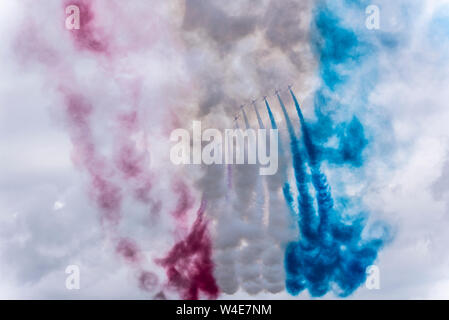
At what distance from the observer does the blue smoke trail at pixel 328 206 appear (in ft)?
209

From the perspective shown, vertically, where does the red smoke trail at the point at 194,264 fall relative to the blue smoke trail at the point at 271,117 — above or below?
below

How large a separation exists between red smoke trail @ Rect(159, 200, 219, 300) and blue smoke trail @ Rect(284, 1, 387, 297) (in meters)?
9.86

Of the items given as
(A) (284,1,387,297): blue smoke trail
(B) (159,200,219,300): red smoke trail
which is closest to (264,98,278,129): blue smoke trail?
(A) (284,1,387,297): blue smoke trail

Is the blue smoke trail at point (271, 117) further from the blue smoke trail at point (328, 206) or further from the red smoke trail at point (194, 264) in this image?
the red smoke trail at point (194, 264)

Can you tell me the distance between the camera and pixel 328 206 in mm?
67000

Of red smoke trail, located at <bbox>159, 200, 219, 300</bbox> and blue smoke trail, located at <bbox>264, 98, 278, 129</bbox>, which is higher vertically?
blue smoke trail, located at <bbox>264, 98, 278, 129</bbox>

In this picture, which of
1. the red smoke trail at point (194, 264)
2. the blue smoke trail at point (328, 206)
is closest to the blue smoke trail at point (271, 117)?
the blue smoke trail at point (328, 206)

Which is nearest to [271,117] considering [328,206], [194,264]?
[328,206]

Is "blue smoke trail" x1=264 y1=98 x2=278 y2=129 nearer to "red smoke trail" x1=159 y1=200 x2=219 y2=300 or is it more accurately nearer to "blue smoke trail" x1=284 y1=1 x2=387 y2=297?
"blue smoke trail" x1=284 y1=1 x2=387 y2=297

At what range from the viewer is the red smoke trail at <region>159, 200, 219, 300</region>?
67688 millimetres

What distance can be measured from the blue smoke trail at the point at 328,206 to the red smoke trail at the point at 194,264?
388 inches

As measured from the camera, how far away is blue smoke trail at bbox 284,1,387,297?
63.6 metres
